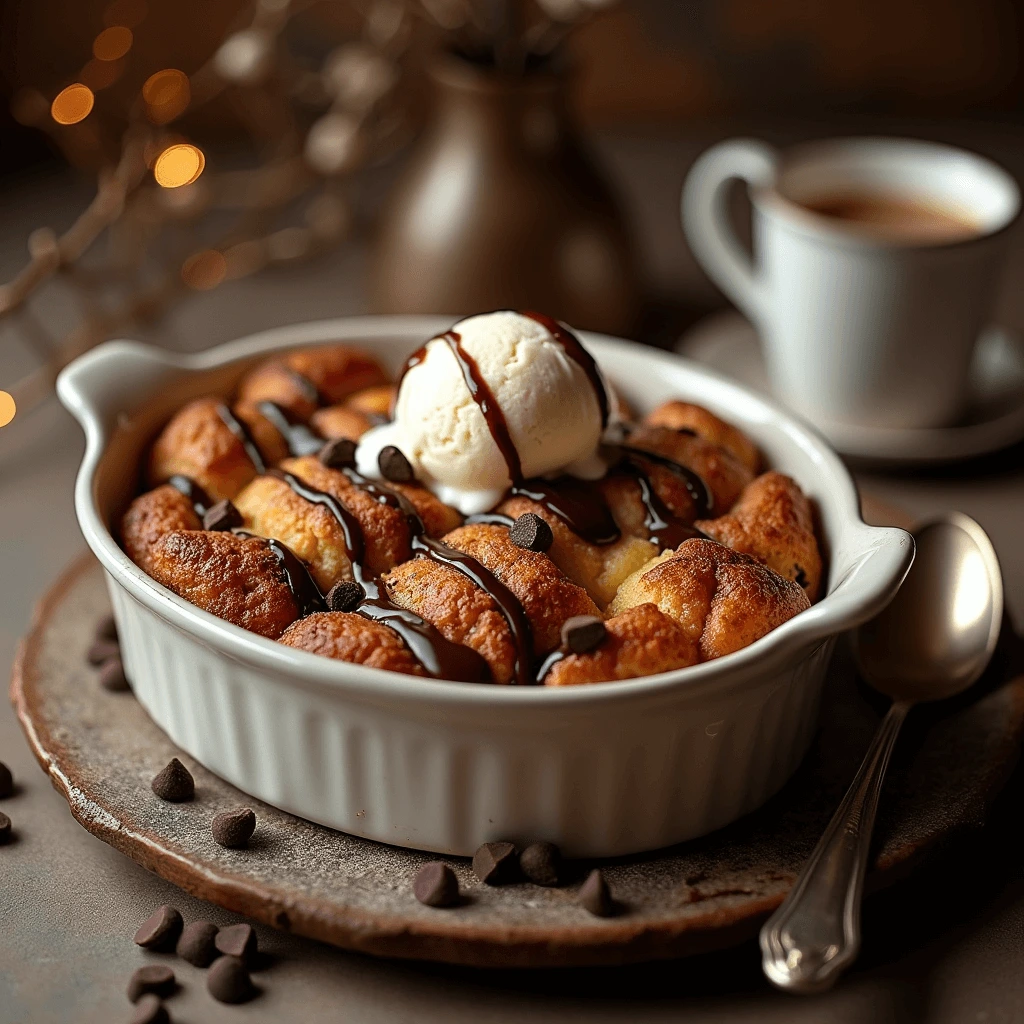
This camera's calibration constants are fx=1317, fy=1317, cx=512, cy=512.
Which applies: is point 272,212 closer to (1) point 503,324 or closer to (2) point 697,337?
(2) point 697,337

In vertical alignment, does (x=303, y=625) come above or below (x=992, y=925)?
above

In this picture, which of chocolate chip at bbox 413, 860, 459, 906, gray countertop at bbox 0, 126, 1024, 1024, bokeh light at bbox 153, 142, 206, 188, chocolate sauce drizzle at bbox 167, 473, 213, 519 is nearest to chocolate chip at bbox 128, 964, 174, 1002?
gray countertop at bbox 0, 126, 1024, 1024

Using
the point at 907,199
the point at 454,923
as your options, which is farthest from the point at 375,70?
the point at 454,923

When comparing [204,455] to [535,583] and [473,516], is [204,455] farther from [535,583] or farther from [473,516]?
[535,583]

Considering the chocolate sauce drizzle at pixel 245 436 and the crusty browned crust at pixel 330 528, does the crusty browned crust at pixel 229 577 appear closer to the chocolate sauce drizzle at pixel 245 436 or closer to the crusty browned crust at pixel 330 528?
the crusty browned crust at pixel 330 528

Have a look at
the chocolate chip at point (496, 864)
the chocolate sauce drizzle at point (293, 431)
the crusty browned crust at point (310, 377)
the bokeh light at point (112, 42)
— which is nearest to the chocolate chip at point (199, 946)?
the chocolate chip at point (496, 864)

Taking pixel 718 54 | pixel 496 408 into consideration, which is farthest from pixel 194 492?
pixel 718 54
